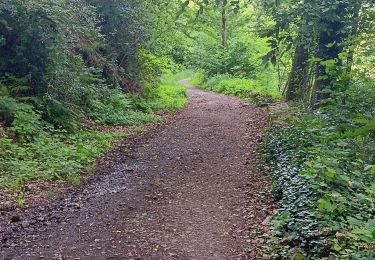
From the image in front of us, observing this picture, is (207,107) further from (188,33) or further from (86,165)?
(188,33)

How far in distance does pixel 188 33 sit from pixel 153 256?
88.3 ft

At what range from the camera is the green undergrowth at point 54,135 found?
7.52 m

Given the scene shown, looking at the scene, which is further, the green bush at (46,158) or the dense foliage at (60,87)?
the dense foliage at (60,87)

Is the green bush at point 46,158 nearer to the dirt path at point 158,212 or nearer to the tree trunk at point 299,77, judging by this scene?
the dirt path at point 158,212

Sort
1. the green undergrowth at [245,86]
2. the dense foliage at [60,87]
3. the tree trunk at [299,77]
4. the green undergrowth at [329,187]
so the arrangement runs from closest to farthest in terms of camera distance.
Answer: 1. the green undergrowth at [329,187]
2. the dense foliage at [60,87]
3. the tree trunk at [299,77]
4. the green undergrowth at [245,86]

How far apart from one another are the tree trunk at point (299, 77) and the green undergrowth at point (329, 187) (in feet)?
20.9

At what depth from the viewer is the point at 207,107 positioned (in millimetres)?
16875

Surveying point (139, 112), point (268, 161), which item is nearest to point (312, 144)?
point (268, 161)

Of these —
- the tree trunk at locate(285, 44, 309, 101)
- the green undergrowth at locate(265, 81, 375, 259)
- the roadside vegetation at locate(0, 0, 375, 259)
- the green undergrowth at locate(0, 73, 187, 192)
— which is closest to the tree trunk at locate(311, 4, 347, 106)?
the roadside vegetation at locate(0, 0, 375, 259)

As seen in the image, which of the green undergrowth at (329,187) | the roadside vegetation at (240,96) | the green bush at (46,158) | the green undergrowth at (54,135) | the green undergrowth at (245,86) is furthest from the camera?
the green undergrowth at (245,86)

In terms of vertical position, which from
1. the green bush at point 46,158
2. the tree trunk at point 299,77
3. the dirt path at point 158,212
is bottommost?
the dirt path at point 158,212

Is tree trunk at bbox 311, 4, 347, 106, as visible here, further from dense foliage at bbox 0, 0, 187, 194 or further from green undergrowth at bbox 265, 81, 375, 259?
dense foliage at bbox 0, 0, 187, 194

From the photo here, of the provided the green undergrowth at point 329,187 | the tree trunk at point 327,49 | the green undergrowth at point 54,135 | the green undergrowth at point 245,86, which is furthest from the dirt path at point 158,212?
the green undergrowth at point 245,86

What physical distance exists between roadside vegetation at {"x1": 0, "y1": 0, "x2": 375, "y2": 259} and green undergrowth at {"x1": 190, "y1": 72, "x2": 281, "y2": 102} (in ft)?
0.65
